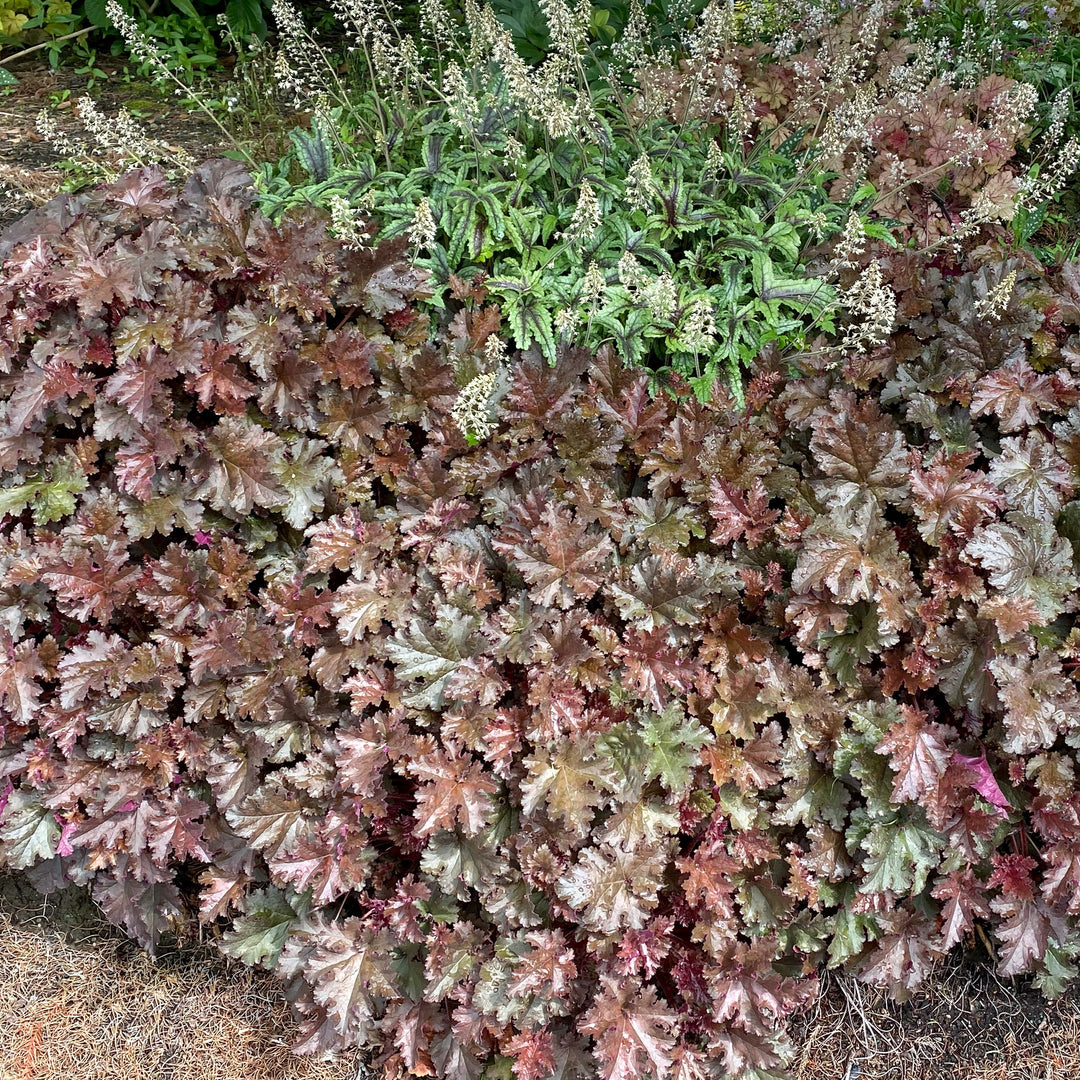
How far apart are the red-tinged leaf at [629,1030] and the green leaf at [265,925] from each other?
868 mm

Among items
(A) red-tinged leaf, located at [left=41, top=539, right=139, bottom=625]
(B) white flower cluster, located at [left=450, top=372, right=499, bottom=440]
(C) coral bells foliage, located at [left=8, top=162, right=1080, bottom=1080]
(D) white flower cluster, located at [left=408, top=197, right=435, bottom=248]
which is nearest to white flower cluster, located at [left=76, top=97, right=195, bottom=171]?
(C) coral bells foliage, located at [left=8, top=162, right=1080, bottom=1080]

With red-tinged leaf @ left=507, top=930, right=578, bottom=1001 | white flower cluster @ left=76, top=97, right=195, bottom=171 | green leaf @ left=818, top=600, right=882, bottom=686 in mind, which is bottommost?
red-tinged leaf @ left=507, top=930, right=578, bottom=1001

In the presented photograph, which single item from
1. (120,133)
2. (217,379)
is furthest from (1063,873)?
(120,133)

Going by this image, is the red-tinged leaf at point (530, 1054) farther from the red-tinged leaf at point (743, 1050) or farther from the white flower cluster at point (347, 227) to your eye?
the white flower cluster at point (347, 227)

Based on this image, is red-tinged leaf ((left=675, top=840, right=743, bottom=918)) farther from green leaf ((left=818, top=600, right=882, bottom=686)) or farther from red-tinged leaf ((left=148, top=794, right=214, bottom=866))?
red-tinged leaf ((left=148, top=794, right=214, bottom=866))

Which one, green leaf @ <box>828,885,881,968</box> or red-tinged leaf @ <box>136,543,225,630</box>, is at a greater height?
red-tinged leaf @ <box>136,543,225,630</box>

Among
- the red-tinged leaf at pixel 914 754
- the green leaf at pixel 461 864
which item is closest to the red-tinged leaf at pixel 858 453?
the red-tinged leaf at pixel 914 754

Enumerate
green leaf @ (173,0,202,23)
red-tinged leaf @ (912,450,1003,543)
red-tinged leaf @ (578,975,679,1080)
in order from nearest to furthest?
red-tinged leaf @ (578,975,679,1080)
red-tinged leaf @ (912,450,1003,543)
green leaf @ (173,0,202,23)

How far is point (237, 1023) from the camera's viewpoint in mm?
2674

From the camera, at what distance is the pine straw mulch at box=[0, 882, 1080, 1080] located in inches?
99.1

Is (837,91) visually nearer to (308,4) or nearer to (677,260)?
(677,260)

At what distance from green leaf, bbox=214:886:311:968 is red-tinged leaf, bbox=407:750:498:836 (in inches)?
19.8

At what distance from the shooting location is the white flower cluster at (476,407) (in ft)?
8.57

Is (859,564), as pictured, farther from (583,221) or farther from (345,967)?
(345,967)
